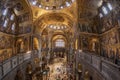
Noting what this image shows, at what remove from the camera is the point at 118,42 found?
55.8 feet

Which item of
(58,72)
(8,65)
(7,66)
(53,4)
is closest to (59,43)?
(58,72)

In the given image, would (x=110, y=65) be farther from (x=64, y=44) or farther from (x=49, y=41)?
(x=64, y=44)

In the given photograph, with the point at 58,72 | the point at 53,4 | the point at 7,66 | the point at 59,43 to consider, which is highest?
the point at 53,4

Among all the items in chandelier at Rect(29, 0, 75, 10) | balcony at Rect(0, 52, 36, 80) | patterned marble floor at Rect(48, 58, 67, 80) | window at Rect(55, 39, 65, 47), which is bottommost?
patterned marble floor at Rect(48, 58, 67, 80)

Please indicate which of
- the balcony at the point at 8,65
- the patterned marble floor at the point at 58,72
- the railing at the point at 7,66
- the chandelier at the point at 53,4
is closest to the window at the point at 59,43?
the patterned marble floor at the point at 58,72

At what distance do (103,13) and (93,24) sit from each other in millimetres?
3289

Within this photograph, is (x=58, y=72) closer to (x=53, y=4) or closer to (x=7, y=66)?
(x=53, y=4)

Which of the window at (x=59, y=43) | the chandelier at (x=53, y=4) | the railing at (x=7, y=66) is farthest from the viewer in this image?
the window at (x=59, y=43)


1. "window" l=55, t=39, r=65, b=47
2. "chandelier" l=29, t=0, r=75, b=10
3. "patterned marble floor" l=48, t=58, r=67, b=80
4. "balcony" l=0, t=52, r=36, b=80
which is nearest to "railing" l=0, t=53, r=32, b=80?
"balcony" l=0, t=52, r=36, b=80

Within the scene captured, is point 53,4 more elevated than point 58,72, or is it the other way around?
point 53,4

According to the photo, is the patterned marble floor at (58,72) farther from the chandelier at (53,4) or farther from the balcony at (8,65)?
the balcony at (8,65)

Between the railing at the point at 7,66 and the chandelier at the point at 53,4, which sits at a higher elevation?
the chandelier at the point at 53,4

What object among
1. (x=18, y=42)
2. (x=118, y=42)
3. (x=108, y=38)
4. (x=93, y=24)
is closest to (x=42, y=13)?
(x=18, y=42)

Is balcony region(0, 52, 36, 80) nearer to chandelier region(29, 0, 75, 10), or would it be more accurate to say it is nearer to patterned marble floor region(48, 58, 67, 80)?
patterned marble floor region(48, 58, 67, 80)
